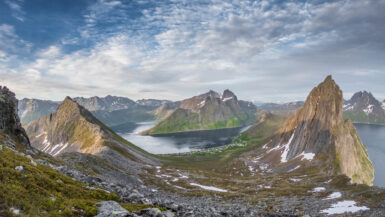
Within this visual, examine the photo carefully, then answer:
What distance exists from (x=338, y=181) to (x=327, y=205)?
28.6 meters

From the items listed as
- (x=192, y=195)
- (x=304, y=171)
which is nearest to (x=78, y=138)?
(x=192, y=195)

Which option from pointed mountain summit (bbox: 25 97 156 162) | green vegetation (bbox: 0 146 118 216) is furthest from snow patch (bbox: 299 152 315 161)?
green vegetation (bbox: 0 146 118 216)

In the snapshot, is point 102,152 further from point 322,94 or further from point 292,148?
point 322,94

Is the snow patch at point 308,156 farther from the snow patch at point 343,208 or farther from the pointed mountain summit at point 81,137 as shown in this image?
the pointed mountain summit at point 81,137

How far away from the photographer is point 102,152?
90.2 meters

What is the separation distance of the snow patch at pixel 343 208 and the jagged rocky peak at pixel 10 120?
59.5 m

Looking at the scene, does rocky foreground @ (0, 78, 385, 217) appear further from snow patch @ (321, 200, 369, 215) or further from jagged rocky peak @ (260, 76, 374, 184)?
jagged rocky peak @ (260, 76, 374, 184)

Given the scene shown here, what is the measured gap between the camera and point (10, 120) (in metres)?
44.2

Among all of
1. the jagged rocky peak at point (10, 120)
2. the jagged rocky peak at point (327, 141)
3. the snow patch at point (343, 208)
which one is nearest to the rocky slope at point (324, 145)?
the jagged rocky peak at point (327, 141)

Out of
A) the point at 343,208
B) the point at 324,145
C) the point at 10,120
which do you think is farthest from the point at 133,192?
the point at 324,145

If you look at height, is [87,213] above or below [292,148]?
above

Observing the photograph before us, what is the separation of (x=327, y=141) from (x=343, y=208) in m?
80.8

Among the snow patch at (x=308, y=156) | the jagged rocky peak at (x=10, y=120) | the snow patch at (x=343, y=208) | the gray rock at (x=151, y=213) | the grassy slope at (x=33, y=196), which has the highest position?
the jagged rocky peak at (x=10, y=120)

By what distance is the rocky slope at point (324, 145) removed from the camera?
96994 mm
